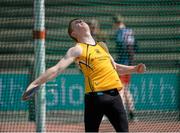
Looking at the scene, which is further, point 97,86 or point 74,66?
point 74,66

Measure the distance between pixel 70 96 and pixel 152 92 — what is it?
4.37 ft

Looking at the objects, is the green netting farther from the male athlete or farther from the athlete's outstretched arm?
the male athlete

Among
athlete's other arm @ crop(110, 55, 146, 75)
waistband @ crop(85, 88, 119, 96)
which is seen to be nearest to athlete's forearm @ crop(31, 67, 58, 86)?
waistband @ crop(85, 88, 119, 96)

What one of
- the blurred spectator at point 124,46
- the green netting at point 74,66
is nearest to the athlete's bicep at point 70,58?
the green netting at point 74,66

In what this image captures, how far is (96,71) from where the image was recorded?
6.13 meters

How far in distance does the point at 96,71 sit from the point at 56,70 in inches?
16.3

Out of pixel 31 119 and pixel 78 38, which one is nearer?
pixel 78 38

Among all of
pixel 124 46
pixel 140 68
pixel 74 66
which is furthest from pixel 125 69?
pixel 74 66

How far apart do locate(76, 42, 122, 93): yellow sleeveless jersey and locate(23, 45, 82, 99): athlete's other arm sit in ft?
0.23

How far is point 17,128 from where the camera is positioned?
9.58 m

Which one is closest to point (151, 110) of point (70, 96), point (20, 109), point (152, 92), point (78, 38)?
point (152, 92)

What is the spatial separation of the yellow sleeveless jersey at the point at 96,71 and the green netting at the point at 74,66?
3.26 metres

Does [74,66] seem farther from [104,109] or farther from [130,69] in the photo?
[104,109]

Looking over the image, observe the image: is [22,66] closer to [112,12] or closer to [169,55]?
[112,12]
